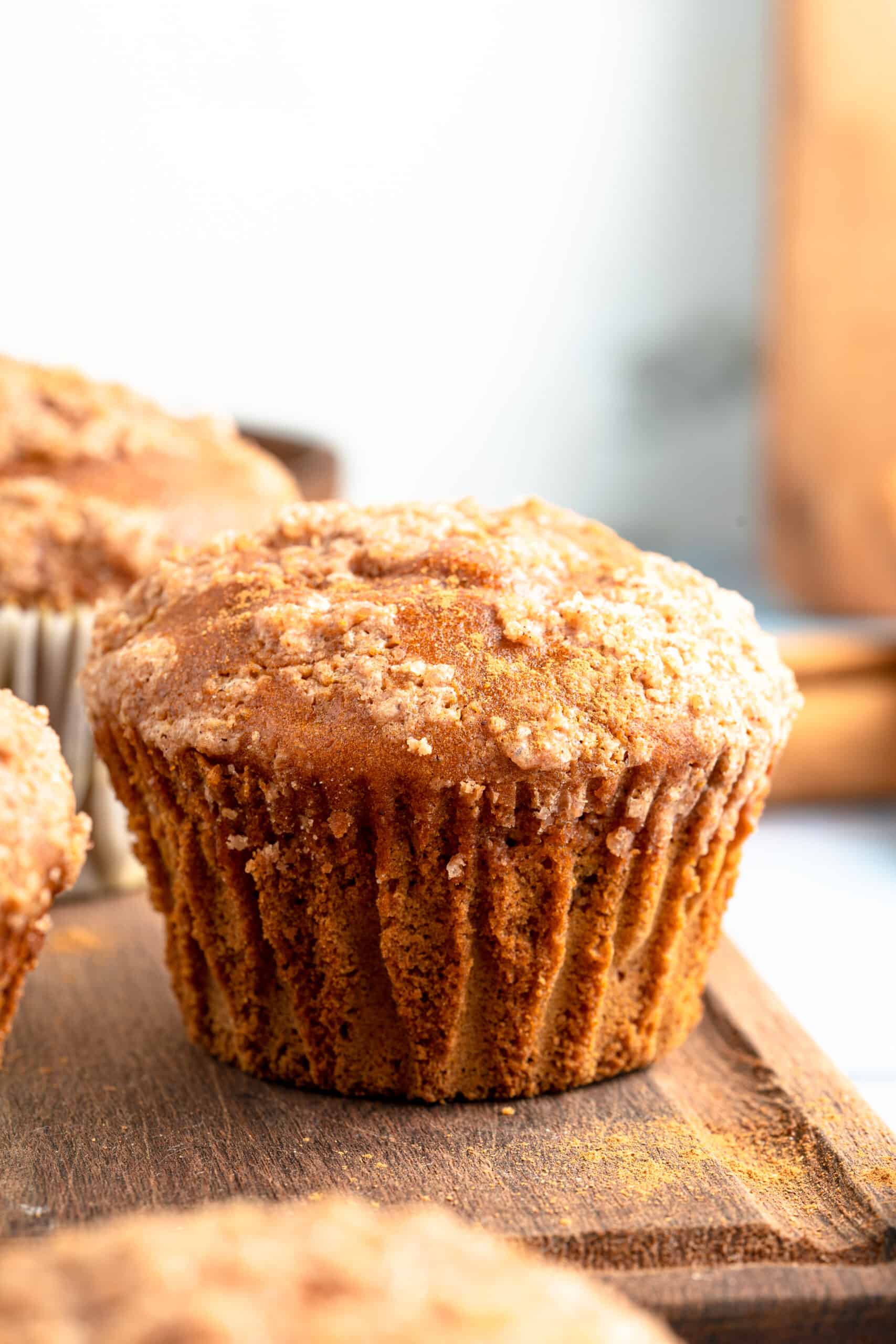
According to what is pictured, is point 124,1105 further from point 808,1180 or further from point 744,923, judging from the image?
point 744,923

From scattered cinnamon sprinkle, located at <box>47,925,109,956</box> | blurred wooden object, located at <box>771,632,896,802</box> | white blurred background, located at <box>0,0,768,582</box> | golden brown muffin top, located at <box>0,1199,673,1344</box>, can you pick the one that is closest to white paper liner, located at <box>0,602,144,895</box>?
scattered cinnamon sprinkle, located at <box>47,925,109,956</box>

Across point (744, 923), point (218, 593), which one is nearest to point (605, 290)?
point (744, 923)

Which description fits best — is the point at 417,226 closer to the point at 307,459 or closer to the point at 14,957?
the point at 307,459

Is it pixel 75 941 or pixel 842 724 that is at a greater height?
pixel 842 724

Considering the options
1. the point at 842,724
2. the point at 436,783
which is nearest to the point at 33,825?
the point at 436,783

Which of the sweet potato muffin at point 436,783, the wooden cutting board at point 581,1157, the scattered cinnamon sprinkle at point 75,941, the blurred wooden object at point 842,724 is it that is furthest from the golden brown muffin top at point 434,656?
the blurred wooden object at point 842,724

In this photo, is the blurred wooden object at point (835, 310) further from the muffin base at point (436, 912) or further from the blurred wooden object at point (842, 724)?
the muffin base at point (436, 912)
